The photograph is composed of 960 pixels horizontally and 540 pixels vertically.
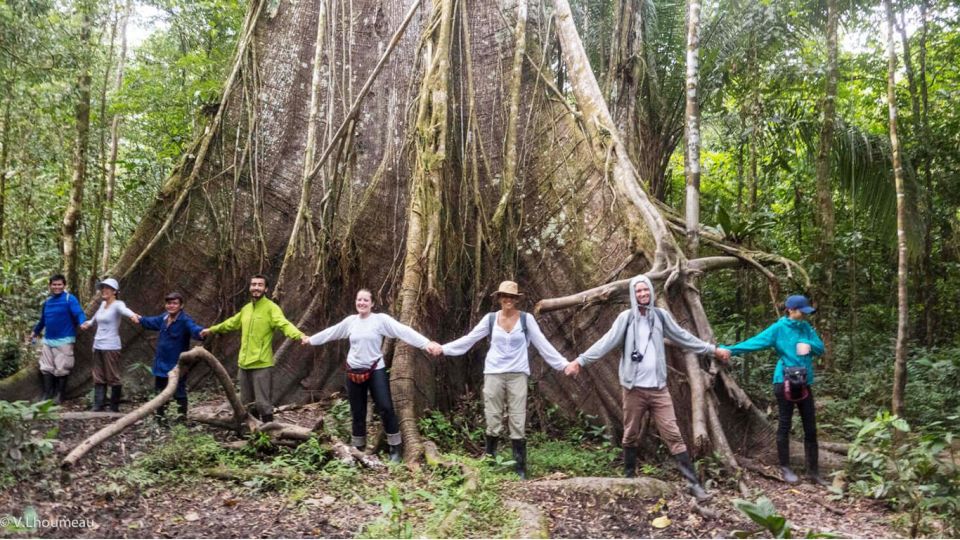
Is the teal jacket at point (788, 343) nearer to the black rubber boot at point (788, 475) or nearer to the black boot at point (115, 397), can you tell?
the black rubber boot at point (788, 475)

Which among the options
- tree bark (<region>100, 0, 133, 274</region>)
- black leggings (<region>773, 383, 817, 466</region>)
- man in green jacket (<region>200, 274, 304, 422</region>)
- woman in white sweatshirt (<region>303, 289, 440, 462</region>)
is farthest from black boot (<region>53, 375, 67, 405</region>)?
black leggings (<region>773, 383, 817, 466</region>)

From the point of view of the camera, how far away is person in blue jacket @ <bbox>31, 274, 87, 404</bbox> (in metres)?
6.68

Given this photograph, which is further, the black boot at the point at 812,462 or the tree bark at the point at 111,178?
the tree bark at the point at 111,178

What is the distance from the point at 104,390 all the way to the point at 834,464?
260 inches

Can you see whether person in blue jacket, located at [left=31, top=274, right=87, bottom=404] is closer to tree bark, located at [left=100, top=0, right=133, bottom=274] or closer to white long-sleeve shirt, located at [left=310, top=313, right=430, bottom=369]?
white long-sleeve shirt, located at [left=310, top=313, right=430, bottom=369]

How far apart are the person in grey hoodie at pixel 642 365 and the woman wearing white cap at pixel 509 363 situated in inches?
14.3

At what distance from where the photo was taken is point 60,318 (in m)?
6.68

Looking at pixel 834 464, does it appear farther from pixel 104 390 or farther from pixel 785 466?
pixel 104 390

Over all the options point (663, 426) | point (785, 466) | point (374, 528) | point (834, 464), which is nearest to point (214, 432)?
point (374, 528)

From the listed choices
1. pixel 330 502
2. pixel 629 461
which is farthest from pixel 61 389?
pixel 629 461


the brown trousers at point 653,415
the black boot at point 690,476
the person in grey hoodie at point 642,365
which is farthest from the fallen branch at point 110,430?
the black boot at point 690,476

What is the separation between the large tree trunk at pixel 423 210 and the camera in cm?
598

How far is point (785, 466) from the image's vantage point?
5621 mm

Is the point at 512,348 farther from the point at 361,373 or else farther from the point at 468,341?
the point at 361,373
